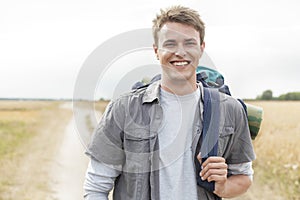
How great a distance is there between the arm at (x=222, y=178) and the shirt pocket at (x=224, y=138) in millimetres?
115

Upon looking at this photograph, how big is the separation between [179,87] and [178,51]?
0.18 m

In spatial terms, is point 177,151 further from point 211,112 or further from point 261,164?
point 261,164

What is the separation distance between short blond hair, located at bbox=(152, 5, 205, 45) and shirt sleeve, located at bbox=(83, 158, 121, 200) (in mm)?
674

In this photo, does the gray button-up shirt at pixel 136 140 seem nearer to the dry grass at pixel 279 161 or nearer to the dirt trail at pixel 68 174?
the dirt trail at pixel 68 174

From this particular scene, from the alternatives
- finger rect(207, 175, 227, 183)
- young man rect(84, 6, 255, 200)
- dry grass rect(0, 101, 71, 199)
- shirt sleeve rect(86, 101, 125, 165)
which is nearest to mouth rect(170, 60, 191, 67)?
young man rect(84, 6, 255, 200)

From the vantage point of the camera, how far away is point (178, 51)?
249 cm

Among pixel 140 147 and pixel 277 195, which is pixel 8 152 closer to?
pixel 277 195

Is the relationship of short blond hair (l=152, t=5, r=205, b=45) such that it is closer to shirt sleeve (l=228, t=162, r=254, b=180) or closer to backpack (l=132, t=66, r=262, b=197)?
backpack (l=132, t=66, r=262, b=197)

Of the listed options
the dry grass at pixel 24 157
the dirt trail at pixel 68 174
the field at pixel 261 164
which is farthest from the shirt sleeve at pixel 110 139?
the dry grass at pixel 24 157

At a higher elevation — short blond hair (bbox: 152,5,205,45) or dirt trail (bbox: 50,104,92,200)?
short blond hair (bbox: 152,5,205,45)

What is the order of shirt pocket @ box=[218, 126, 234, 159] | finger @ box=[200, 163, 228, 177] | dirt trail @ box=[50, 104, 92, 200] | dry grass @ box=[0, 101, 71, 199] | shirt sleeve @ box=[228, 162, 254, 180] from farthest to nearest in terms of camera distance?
dry grass @ box=[0, 101, 71, 199]
dirt trail @ box=[50, 104, 92, 200]
shirt sleeve @ box=[228, 162, 254, 180]
shirt pocket @ box=[218, 126, 234, 159]
finger @ box=[200, 163, 228, 177]

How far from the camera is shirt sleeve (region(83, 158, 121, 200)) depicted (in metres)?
2.50

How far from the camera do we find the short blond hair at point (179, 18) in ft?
8.47

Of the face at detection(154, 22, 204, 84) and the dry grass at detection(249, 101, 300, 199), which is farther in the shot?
the dry grass at detection(249, 101, 300, 199)
